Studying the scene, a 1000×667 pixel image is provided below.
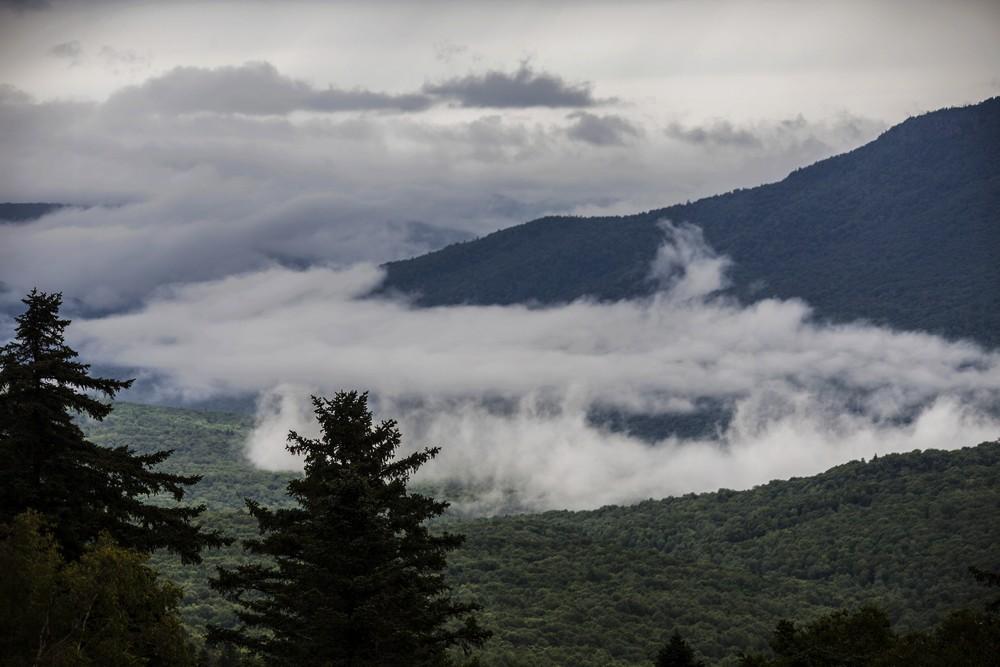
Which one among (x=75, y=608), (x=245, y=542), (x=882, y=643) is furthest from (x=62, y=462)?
(x=882, y=643)

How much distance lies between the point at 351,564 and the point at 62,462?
906 cm

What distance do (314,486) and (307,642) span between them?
14.7 ft

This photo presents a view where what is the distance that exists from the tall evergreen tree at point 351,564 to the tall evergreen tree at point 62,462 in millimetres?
2697

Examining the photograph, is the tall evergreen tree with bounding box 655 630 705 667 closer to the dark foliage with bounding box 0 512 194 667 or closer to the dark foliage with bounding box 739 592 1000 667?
the dark foliage with bounding box 739 592 1000 667

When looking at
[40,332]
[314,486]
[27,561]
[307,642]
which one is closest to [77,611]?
[27,561]

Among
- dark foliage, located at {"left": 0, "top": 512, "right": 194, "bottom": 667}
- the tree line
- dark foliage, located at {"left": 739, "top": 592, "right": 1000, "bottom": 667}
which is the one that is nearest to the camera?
dark foliage, located at {"left": 0, "top": 512, "right": 194, "bottom": 667}

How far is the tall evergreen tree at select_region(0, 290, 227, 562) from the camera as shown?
112 ft

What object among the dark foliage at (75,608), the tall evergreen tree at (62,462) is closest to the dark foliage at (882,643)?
the tall evergreen tree at (62,462)

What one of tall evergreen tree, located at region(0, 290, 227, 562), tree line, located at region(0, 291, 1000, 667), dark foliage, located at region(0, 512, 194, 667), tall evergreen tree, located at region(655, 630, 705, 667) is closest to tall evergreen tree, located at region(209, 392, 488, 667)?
tree line, located at region(0, 291, 1000, 667)

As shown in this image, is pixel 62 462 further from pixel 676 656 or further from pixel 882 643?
pixel 676 656

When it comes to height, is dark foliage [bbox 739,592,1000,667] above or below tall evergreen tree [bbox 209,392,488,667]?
below

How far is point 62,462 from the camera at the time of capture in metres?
35.2

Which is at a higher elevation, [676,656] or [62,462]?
[62,462]

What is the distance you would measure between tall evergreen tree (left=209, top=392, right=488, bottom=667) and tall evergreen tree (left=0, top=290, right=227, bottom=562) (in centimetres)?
270
